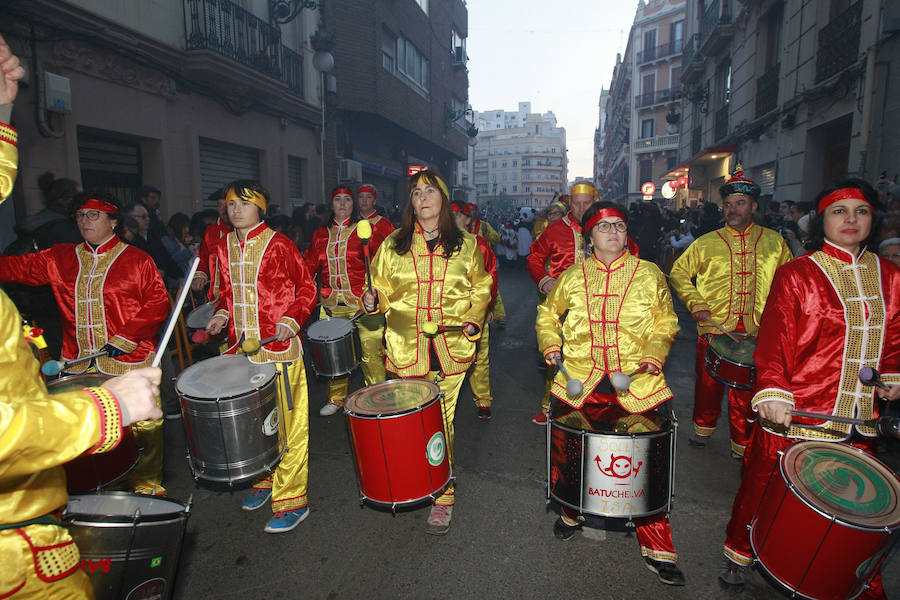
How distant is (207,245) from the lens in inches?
184

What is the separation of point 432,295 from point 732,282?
2615mm

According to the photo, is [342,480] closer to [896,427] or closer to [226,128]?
[896,427]

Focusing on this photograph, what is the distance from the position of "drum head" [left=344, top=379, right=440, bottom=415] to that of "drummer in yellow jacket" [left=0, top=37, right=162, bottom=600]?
1402mm

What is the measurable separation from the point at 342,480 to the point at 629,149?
5121 cm

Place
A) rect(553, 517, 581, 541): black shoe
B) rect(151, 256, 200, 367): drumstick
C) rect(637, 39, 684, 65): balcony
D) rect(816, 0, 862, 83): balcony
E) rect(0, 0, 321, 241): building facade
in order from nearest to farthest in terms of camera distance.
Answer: rect(151, 256, 200, 367): drumstick
rect(553, 517, 581, 541): black shoe
rect(0, 0, 321, 241): building facade
rect(816, 0, 862, 83): balcony
rect(637, 39, 684, 65): balcony

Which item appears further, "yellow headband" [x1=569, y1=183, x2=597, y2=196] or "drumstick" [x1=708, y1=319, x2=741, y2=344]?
"yellow headband" [x1=569, y1=183, x2=597, y2=196]

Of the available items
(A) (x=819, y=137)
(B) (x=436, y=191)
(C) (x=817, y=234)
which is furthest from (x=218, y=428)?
(A) (x=819, y=137)

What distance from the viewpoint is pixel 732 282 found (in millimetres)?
4395

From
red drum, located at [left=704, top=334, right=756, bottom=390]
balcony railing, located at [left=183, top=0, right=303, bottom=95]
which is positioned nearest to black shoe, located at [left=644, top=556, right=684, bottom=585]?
red drum, located at [left=704, top=334, right=756, bottom=390]

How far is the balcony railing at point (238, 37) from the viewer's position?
10562 millimetres

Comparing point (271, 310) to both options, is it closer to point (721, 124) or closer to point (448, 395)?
point (448, 395)

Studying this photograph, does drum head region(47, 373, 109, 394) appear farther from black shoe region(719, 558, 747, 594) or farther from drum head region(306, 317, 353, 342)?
black shoe region(719, 558, 747, 594)

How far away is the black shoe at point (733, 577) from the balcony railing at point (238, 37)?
11.7 m

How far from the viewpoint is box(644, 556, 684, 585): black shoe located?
2.84m
